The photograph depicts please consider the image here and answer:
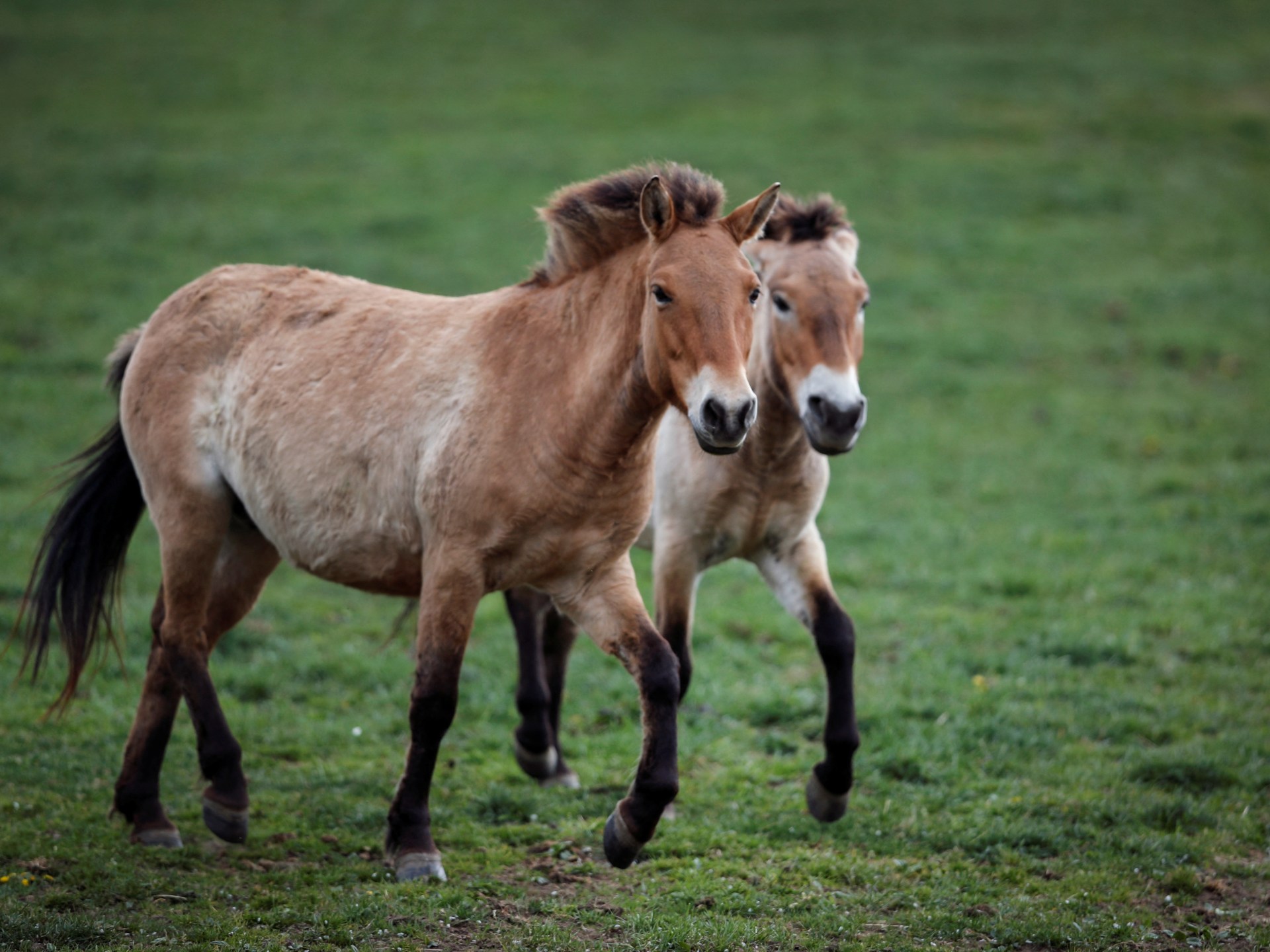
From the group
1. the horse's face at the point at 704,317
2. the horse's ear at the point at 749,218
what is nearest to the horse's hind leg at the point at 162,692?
the horse's face at the point at 704,317

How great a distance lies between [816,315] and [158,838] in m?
3.53

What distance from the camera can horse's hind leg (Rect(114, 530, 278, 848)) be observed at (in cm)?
519

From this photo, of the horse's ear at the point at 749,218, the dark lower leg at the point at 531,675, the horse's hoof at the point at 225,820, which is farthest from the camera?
the dark lower leg at the point at 531,675

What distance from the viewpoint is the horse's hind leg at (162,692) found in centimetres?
519

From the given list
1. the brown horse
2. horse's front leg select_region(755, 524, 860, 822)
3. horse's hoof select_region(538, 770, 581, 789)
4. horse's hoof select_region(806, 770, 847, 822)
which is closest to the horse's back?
the brown horse

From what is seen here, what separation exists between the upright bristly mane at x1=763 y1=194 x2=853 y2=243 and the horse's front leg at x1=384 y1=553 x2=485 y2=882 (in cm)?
220

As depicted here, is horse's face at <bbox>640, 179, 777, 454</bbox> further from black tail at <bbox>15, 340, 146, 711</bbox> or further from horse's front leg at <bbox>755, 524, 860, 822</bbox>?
black tail at <bbox>15, 340, 146, 711</bbox>

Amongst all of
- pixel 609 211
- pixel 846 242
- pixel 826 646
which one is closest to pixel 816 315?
pixel 846 242

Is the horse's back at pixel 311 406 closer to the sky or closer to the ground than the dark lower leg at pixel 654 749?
closer to the sky

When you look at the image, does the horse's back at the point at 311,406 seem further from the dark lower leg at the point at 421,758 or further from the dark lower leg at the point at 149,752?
the dark lower leg at the point at 149,752

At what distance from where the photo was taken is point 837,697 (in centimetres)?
523

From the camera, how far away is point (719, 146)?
19766mm

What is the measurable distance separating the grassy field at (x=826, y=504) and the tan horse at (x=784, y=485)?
0.47 metres

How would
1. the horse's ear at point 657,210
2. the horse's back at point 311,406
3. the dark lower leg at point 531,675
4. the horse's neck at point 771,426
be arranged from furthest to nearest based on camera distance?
the dark lower leg at point 531,675, the horse's neck at point 771,426, the horse's back at point 311,406, the horse's ear at point 657,210
